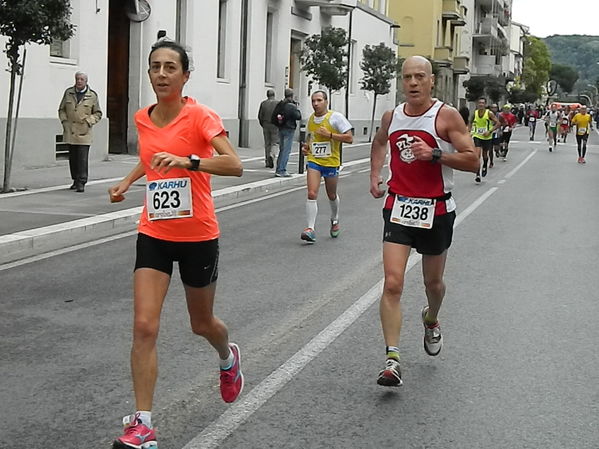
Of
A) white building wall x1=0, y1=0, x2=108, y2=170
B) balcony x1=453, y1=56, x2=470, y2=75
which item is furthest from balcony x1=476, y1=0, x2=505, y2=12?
white building wall x1=0, y1=0, x2=108, y2=170

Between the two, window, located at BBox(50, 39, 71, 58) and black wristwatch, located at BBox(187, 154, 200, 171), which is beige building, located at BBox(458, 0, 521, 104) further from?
black wristwatch, located at BBox(187, 154, 200, 171)

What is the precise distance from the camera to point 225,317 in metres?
7.59

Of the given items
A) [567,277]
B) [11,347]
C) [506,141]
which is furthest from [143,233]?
[506,141]

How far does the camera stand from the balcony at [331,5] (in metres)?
37.0

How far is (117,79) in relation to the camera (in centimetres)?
2550

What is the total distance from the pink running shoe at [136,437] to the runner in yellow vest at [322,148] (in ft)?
24.3

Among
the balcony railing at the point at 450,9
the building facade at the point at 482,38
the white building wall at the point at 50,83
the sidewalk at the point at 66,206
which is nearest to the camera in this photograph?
the sidewalk at the point at 66,206

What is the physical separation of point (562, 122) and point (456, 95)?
34.7 metres

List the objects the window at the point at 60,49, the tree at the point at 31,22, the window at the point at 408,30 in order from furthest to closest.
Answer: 1. the window at the point at 408,30
2. the window at the point at 60,49
3. the tree at the point at 31,22

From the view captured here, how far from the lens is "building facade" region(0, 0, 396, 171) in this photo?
65.9 ft

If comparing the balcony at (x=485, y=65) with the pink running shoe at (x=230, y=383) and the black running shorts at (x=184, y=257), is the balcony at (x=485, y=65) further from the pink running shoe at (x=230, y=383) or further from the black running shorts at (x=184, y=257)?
the black running shorts at (x=184, y=257)

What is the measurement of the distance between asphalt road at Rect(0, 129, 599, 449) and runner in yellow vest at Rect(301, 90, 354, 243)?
1.69 feet

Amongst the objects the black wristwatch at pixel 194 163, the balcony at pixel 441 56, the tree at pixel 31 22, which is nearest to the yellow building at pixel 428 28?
the balcony at pixel 441 56

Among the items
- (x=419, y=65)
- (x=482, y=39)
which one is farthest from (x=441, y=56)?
(x=419, y=65)
